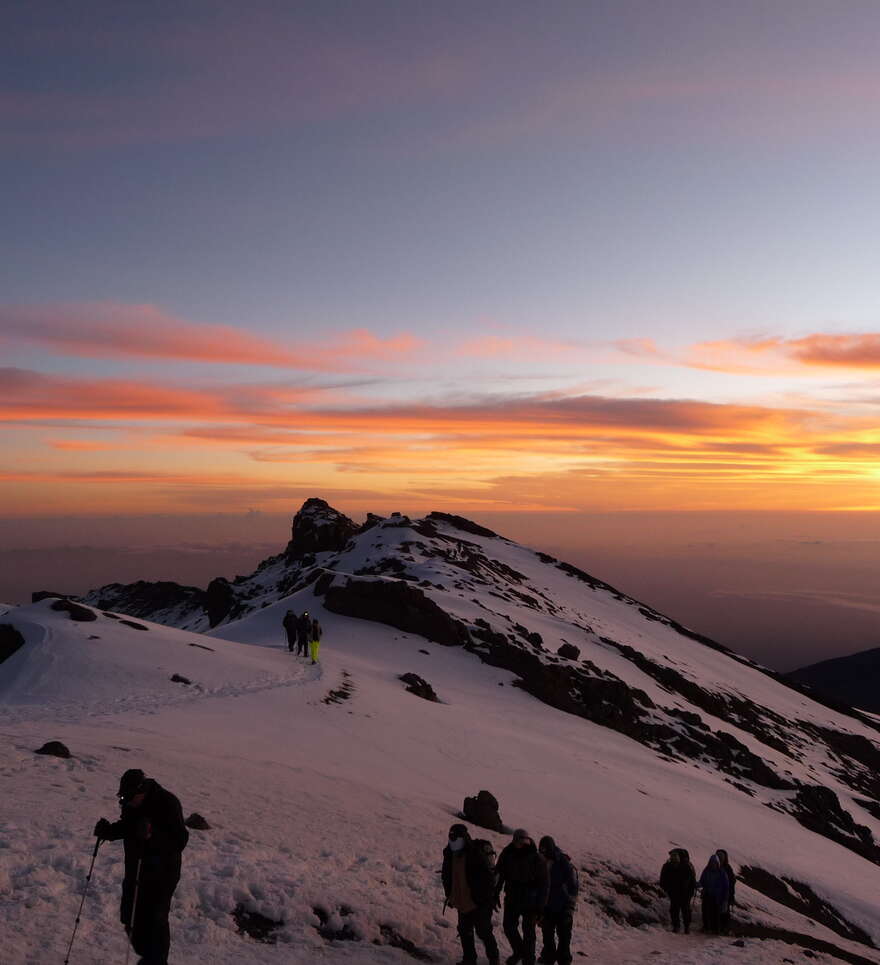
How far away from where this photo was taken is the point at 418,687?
4031cm

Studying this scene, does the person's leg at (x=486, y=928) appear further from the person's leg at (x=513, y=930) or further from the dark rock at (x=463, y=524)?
the dark rock at (x=463, y=524)

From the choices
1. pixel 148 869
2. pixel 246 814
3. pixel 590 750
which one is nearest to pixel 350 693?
pixel 590 750

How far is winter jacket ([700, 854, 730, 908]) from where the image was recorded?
17.9 metres

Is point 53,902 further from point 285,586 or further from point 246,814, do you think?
point 285,586

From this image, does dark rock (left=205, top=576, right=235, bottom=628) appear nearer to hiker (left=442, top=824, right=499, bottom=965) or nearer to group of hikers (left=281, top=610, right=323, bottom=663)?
group of hikers (left=281, top=610, right=323, bottom=663)

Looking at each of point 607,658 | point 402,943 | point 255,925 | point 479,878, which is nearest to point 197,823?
point 255,925

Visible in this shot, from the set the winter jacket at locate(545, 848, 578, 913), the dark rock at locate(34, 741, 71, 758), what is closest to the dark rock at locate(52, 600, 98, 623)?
the dark rock at locate(34, 741, 71, 758)

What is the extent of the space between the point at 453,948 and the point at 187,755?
9.32 m

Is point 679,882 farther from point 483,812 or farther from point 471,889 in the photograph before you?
point 471,889

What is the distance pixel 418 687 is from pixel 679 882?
2366 centimetres

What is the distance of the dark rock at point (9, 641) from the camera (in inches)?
1292

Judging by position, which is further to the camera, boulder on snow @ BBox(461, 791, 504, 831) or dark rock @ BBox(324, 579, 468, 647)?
dark rock @ BBox(324, 579, 468, 647)

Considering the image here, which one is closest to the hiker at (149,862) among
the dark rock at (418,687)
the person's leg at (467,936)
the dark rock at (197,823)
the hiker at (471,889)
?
the hiker at (471,889)

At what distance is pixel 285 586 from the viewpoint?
99.1 meters
